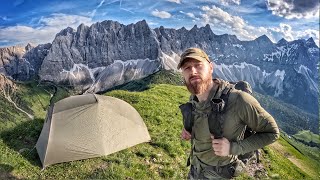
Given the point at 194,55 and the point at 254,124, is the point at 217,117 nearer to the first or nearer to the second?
the point at 254,124

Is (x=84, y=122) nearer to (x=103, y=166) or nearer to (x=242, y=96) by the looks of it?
(x=103, y=166)

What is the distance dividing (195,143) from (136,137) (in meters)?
12.6

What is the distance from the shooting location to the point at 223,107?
16.5ft

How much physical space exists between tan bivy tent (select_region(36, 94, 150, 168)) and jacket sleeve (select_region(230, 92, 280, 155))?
12.2 m

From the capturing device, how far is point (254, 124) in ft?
16.6

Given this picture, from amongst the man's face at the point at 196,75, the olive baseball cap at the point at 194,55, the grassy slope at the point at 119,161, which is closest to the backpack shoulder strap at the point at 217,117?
the man's face at the point at 196,75

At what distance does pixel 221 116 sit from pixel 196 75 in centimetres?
76

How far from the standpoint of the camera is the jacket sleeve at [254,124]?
196 inches

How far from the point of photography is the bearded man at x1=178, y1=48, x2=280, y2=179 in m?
4.99

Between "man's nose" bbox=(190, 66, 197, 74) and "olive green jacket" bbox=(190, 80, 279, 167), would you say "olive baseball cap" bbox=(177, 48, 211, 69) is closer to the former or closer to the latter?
"man's nose" bbox=(190, 66, 197, 74)

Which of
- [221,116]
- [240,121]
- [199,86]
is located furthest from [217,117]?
[199,86]

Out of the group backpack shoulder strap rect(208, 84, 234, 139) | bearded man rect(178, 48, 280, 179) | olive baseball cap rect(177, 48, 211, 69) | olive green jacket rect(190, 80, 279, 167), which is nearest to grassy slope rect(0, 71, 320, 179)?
bearded man rect(178, 48, 280, 179)

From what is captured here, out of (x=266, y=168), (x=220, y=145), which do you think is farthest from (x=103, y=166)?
(x=220, y=145)

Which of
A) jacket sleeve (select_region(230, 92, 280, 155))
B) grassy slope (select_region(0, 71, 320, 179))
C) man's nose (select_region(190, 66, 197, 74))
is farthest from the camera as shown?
grassy slope (select_region(0, 71, 320, 179))
